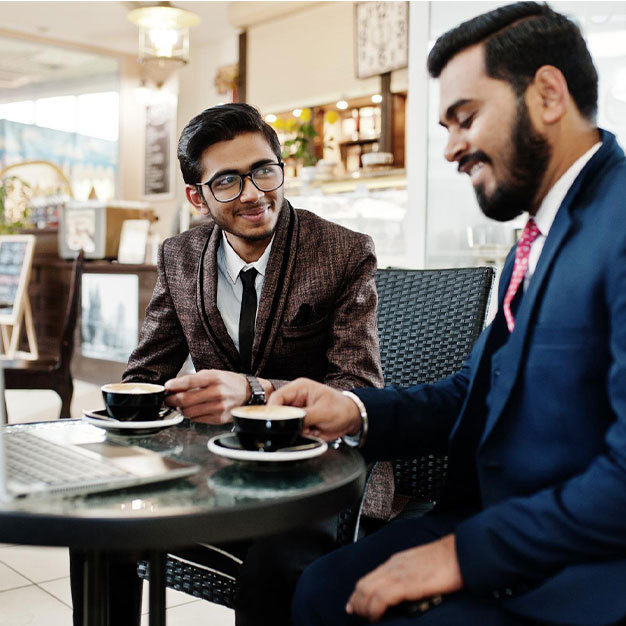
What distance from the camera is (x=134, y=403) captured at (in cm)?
117

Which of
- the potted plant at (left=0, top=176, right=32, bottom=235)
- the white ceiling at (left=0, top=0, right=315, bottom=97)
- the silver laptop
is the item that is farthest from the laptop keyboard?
the white ceiling at (left=0, top=0, right=315, bottom=97)

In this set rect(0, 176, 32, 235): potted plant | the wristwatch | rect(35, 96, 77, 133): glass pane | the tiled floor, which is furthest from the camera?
rect(35, 96, 77, 133): glass pane

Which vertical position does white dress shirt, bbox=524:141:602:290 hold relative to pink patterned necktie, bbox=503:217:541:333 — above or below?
above

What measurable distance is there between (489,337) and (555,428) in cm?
22

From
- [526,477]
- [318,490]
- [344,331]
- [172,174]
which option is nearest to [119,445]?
[318,490]

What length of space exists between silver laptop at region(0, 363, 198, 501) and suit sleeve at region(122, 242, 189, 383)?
67cm

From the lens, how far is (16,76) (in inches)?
388

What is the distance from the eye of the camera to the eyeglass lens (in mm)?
1729

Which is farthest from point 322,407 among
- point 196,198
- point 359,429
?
point 196,198

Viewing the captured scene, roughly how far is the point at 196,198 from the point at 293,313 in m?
0.47

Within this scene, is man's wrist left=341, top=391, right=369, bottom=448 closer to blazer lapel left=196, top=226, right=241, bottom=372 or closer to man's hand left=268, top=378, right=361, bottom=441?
man's hand left=268, top=378, right=361, bottom=441

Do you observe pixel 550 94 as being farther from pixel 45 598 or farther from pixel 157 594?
pixel 45 598

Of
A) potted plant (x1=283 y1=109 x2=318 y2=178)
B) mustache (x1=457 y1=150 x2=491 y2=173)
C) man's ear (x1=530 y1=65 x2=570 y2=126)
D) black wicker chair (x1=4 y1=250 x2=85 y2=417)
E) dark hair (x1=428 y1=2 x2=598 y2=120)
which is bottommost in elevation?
black wicker chair (x1=4 y1=250 x2=85 y2=417)

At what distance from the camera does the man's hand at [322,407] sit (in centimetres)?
119
